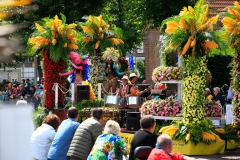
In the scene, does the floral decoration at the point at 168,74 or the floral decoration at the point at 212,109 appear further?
the floral decoration at the point at 212,109

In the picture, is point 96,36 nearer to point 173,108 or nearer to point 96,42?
point 96,42

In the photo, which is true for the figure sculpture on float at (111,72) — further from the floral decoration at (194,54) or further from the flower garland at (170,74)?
the floral decoration at (194,54)

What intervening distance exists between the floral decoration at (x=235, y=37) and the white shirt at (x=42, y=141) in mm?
6260

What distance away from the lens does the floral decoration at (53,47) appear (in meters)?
18.6

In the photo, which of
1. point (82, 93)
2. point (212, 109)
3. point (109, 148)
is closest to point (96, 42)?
point (82, 93)

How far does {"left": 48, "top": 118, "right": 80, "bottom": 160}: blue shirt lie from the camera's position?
8555 millimetres

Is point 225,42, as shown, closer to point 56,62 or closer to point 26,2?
point 56,62

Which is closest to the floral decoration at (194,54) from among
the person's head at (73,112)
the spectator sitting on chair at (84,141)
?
the person's head at (73,112)

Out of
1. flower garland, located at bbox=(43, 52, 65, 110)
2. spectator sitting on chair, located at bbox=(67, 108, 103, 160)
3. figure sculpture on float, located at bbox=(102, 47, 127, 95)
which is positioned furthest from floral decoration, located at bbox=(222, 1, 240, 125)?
flower garland, located at bbox=(43, 52, 65, 110)

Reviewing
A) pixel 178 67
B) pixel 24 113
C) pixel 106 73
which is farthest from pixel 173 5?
pixel 24 113

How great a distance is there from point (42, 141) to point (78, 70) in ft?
34.0

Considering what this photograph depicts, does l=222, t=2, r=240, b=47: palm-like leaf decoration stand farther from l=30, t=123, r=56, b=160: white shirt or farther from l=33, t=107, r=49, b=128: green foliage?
l=33, t=107, r=49, b=128: green foliage

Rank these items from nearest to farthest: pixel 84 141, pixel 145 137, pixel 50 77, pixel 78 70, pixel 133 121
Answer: pixel 145 137 < pixel 84 141 < pixel 133 121 < pixel 50 77 < pixel 78 70

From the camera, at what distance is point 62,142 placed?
8578mm
